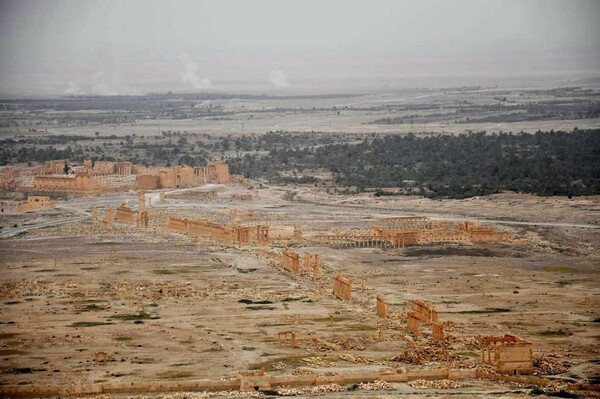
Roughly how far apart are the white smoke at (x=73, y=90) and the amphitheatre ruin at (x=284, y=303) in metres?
124

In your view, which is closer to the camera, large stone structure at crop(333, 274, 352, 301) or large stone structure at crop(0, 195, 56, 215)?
large stone structure at crop(333, 274, 352, 301)

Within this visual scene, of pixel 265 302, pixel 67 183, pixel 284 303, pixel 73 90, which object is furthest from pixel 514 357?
pixel 73 90

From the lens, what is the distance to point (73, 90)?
591ft

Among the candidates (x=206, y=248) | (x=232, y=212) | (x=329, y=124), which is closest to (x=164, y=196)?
(x=232, y=212)

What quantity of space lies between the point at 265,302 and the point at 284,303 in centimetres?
48

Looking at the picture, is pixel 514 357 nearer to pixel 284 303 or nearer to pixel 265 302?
pixel 284 303

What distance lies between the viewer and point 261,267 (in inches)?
1469

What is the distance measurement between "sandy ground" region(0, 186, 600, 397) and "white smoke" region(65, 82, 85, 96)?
129 metres

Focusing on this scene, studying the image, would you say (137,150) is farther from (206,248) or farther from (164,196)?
(206,248)

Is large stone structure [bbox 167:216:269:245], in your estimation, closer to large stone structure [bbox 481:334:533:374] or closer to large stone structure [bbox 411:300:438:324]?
large stone structure [bbox 411:300:438:324]

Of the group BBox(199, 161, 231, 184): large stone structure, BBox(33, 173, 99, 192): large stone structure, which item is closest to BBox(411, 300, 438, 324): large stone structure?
BBox(33, 173, 99, 192): large stone structure

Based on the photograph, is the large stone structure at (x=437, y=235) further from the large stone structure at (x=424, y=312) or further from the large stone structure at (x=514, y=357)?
the large stone structure at (x=514, y=357)

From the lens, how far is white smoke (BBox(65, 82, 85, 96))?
175100mm

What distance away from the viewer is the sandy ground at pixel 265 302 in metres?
25.0
